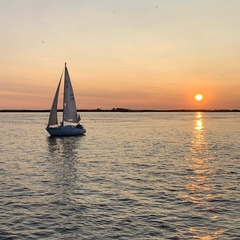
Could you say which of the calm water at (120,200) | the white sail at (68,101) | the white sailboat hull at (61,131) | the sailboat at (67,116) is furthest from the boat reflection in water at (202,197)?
the white sail at (68,101)

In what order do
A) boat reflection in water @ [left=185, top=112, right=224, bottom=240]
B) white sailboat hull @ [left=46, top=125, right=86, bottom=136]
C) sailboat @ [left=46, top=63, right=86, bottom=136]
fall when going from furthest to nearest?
sailboat @ [left=46, top=63, right=86, bottom=136] → white sailboat hull @ [left=46, top=125, right=86, bottom=136] → boat reflection in water @ [left=185, top=112, right=224, bottom=240]

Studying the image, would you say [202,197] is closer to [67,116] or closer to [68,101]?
[67,116]

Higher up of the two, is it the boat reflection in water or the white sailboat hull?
the white sailboat hull

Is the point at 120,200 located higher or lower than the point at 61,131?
lower

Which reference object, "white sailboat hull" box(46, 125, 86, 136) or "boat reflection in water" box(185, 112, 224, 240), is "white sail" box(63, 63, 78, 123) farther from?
"boat reflection in water" box(185, 112, 224, 240)

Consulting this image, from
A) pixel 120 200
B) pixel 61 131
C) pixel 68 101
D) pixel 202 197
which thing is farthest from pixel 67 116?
pixel 202 197

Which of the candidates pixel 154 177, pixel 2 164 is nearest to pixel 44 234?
pixel 154 177

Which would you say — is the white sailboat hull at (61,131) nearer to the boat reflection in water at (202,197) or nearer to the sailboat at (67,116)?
the sailboat at (67,116)

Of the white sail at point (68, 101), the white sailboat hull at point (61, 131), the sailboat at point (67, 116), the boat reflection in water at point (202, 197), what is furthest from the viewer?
→ the white sail at point (68, 101)

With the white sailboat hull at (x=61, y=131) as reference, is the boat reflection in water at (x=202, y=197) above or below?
below

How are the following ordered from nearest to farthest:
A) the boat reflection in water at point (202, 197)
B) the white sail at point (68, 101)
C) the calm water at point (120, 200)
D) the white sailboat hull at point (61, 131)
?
the boat reflection in water at point (202, 197), the calm water at point (120, 200), the white sailboat hull at point (61, 131), the white sail at point (68, 101)

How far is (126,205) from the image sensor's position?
21359 millimetres

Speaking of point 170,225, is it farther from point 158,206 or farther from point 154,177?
point 154,177

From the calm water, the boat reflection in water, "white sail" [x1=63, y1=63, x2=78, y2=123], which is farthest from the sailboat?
the boat reflection in water
